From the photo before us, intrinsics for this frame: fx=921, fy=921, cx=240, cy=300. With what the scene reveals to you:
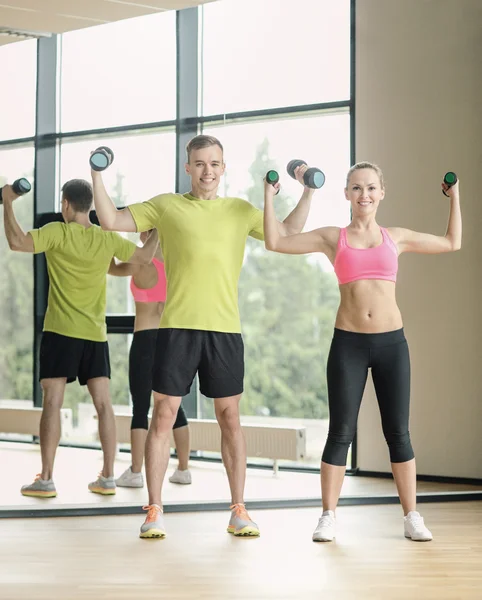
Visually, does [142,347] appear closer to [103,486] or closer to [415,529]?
[103,486]

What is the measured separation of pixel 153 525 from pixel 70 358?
1.09 metres

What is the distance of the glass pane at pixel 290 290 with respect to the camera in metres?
5.00

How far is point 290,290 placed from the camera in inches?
200

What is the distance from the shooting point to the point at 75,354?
4125 mm

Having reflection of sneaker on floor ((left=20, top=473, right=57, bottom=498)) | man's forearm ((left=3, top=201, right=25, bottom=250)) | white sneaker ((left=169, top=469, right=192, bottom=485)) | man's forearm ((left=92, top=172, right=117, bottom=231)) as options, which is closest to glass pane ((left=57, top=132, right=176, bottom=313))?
white sneaker ((left=169, top=469, right=192, bottom=485))

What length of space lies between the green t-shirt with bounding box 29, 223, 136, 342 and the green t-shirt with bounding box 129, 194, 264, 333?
0.77 meters

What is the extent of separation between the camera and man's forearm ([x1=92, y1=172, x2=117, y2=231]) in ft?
10.6

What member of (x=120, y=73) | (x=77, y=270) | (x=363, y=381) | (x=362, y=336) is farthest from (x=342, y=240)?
(x=120, y=73)

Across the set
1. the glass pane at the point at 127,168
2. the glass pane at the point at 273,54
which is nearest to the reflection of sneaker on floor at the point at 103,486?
the glass pane at the point at 127,168

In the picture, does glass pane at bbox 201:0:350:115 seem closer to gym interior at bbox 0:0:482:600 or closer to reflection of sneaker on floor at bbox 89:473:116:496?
gym interior at bbox 0:0:482:600

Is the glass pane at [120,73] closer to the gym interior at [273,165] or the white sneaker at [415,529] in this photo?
the gym interior at [273,165]

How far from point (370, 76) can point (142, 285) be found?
Result: 175 centimetres

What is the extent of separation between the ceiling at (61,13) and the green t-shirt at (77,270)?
3.20 feet

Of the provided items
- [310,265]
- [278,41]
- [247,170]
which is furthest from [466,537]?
[278,41]
